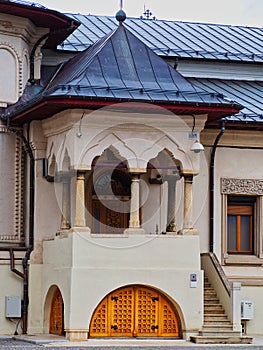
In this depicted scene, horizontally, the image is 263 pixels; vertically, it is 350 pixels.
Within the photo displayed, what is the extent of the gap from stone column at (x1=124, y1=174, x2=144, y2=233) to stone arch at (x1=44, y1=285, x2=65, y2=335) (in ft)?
7.40

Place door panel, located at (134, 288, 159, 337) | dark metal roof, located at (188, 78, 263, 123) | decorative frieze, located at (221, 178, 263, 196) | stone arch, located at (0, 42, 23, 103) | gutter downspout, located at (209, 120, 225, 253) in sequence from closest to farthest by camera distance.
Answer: door panel, located at (134, 288, 159, 337) → stone arch, located at (0, 42, 23, 103) → gutter downspout, located at (209, 120, 225, 253) → decorative frieze, located at (221, 178, 263, 196) → dark metal roof, located at (188, 78, 263, 123)

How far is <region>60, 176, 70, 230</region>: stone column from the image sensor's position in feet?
88.0

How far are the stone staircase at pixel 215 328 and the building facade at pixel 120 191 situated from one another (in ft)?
0.14

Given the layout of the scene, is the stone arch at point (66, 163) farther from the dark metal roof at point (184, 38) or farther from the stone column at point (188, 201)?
the dark metal roof at point (184, 38)

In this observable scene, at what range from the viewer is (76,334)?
25.2 metres

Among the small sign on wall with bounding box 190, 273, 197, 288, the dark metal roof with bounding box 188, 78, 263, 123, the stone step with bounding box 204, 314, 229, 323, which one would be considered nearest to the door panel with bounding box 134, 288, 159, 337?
the small sign on wall with bounding box 190, 273, 197, 288

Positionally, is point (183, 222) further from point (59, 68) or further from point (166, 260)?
point (59, 68)

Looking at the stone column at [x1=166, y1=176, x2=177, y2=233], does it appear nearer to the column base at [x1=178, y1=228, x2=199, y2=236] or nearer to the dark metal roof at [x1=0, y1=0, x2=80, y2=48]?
the column base at [x1=178, y1=228, x2=199, y2=236]

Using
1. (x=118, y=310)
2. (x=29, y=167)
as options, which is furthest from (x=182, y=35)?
(x=118, y=310)

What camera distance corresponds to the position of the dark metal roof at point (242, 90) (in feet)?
98.2

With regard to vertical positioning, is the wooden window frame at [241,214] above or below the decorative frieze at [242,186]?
below

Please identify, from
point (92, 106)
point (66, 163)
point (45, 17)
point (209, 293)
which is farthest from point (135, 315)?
point (45, 17)

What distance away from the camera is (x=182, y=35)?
111 feet

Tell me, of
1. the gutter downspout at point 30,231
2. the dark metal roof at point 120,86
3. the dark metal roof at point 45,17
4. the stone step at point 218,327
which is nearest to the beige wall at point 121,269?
the stone step at point 218,327
